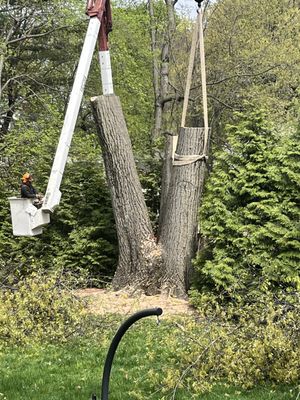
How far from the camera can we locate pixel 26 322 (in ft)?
19.0

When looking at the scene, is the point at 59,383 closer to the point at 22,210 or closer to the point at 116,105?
the point at 22,210

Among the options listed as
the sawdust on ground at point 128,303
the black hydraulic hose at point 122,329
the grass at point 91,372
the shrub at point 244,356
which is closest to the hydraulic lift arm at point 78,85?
the sawdust on ground at point 128,303

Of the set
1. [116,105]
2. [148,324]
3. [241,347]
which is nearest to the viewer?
[241,347]

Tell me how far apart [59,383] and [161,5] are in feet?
54.3

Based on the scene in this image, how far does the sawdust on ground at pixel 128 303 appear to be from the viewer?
23.1ft

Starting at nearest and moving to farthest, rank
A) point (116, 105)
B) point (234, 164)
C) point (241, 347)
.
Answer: point (241, 347) < point (234, 164) < point (116, 105)

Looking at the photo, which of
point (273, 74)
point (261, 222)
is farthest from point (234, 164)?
point (273, 74)

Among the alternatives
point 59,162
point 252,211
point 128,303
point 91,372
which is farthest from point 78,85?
point 91,372

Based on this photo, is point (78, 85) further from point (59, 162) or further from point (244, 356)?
point (244, 356)

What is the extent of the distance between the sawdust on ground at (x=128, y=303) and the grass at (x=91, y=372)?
2.87 ft

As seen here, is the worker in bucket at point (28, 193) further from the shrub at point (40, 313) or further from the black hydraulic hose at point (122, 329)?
the black hydraulic hose at point (122, 329)

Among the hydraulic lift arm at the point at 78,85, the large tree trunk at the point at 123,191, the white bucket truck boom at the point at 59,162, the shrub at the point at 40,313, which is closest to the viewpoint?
the shrub at the point at 40,313

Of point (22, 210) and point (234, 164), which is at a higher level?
point (234, 164)

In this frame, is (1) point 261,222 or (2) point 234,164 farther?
(2) point 234,164
